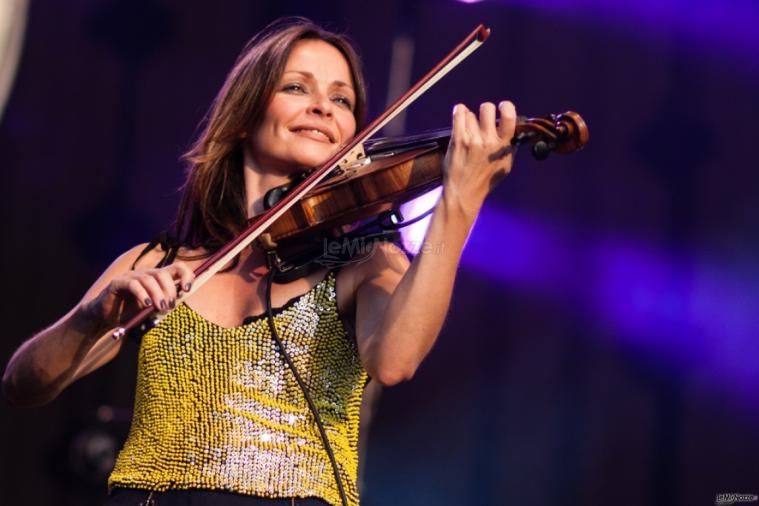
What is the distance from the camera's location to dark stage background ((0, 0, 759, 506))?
2.55 metres

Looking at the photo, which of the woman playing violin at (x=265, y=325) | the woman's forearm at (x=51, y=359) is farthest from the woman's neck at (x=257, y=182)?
the woman's forearm at (x=51, y=359)

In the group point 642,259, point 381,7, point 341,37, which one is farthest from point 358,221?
point 381,7

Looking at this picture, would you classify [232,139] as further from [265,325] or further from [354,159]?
[265,325]

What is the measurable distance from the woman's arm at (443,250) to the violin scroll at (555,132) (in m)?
0.02

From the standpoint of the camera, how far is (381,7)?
2889 millimetres

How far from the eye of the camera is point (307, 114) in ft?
5.77

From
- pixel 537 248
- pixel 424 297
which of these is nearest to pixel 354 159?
pixel 424 297

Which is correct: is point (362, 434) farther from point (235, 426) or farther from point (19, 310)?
point (235, 426)

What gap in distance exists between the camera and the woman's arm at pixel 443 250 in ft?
4.49

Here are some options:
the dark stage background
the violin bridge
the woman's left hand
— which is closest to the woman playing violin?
the woman's left hand

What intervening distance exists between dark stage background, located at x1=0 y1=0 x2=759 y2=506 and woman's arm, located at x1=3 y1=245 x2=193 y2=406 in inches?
36.2

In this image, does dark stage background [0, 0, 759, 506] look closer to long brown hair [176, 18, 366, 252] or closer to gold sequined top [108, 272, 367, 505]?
long brown hair [176, 18, 366, 252]

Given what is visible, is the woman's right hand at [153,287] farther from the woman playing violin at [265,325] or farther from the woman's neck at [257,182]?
the woman's neck at [257,182]

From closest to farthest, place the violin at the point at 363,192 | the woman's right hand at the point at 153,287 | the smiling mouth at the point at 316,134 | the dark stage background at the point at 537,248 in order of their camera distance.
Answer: the woman's right hand at the point at 153,287 < the violin at the point at 363,192 < the smiling mouth at the point at 316,134 < the dark stage background at the point at 537,248
